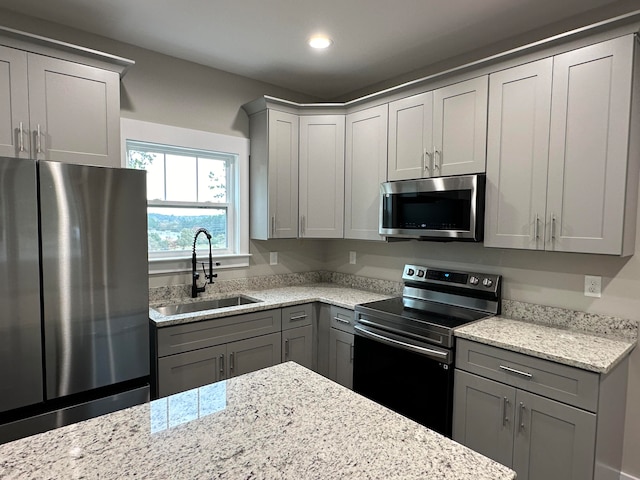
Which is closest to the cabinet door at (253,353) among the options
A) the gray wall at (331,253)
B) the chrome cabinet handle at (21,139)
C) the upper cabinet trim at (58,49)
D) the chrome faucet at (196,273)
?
the chrome faucet at (196,273)

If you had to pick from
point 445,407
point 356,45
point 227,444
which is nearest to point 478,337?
point 445,407

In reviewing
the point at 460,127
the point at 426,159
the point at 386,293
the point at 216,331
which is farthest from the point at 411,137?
the point at 216,331

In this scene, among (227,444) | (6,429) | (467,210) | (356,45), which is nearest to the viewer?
(227,444)

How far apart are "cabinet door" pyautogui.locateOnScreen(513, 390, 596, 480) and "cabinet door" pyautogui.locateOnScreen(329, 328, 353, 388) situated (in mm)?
1200

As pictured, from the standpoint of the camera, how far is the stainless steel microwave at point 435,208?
7.65 ft

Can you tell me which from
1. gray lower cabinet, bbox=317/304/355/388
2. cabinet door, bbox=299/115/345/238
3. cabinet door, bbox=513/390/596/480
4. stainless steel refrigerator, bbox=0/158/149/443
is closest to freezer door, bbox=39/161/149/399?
stainless steel refrigerator, bbox=0/158/149/443

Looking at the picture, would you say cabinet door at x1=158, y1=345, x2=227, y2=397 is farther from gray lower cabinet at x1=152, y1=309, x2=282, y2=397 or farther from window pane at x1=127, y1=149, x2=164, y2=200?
window pane at x1=127, y1=149, x2=164, y2=200

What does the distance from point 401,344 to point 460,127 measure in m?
1.41

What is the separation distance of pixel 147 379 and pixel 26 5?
221cm

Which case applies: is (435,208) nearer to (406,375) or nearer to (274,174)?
(406,375)

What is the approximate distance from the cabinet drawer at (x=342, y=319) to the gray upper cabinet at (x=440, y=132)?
1052 millimetres

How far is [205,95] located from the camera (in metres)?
3.04

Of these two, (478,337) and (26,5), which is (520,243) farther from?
(26,5)

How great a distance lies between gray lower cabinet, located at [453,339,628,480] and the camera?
67.8 inches
